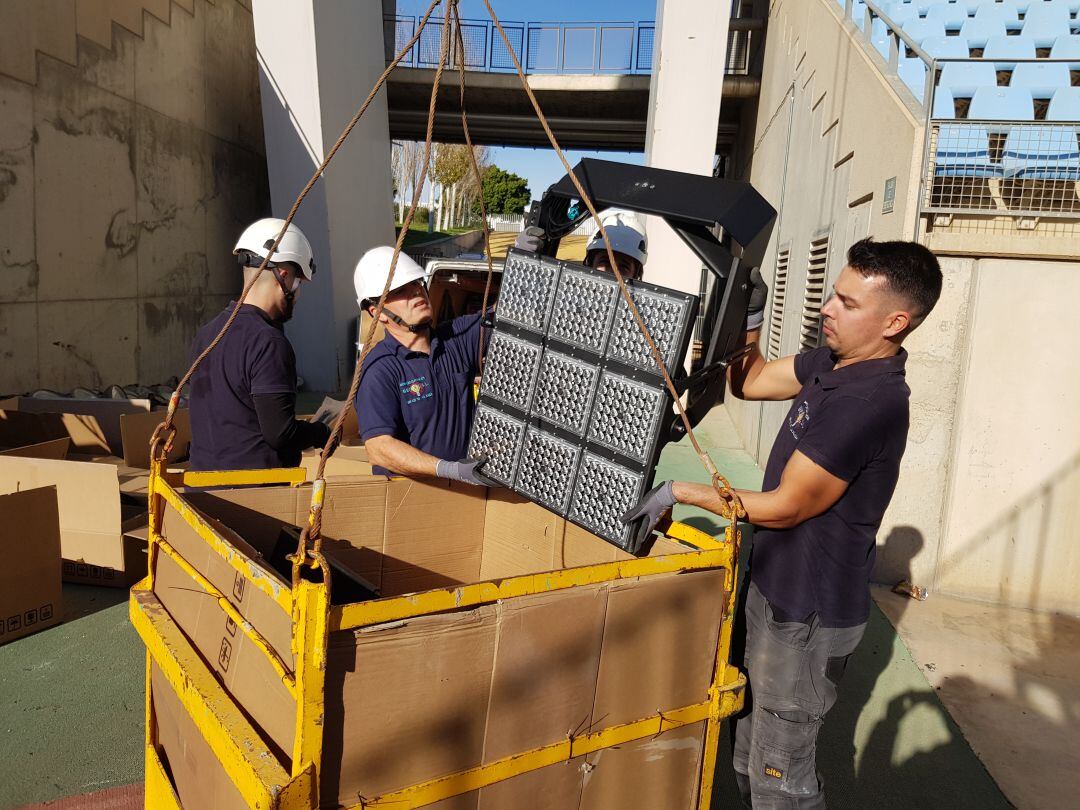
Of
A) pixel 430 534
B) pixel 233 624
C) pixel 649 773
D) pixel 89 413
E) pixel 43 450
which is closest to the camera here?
pixel 233 624

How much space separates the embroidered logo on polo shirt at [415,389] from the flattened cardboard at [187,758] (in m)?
1.21

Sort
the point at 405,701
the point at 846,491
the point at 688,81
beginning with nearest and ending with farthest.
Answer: the point at 405,701 → the point at 846,491 → the point at 688,81

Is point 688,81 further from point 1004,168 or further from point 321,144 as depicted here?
point 321,144

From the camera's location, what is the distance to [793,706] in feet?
7.02

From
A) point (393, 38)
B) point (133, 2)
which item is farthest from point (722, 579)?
point (393, 38)

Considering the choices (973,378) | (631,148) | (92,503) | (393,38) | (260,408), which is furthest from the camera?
(631,148)

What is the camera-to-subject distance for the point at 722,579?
187cm

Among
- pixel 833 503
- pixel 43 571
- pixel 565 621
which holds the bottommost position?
pixel 43 571

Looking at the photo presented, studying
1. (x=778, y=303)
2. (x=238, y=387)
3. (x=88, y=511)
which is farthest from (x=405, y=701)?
(x=778, y=303)

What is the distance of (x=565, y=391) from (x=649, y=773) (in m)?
1.00

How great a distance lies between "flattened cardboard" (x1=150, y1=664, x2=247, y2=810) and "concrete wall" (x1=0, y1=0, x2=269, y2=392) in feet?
18.7

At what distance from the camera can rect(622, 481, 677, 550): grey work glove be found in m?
1.92

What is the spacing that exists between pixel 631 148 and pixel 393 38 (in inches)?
242

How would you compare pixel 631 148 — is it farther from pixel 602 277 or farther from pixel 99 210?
pixel 602 277
